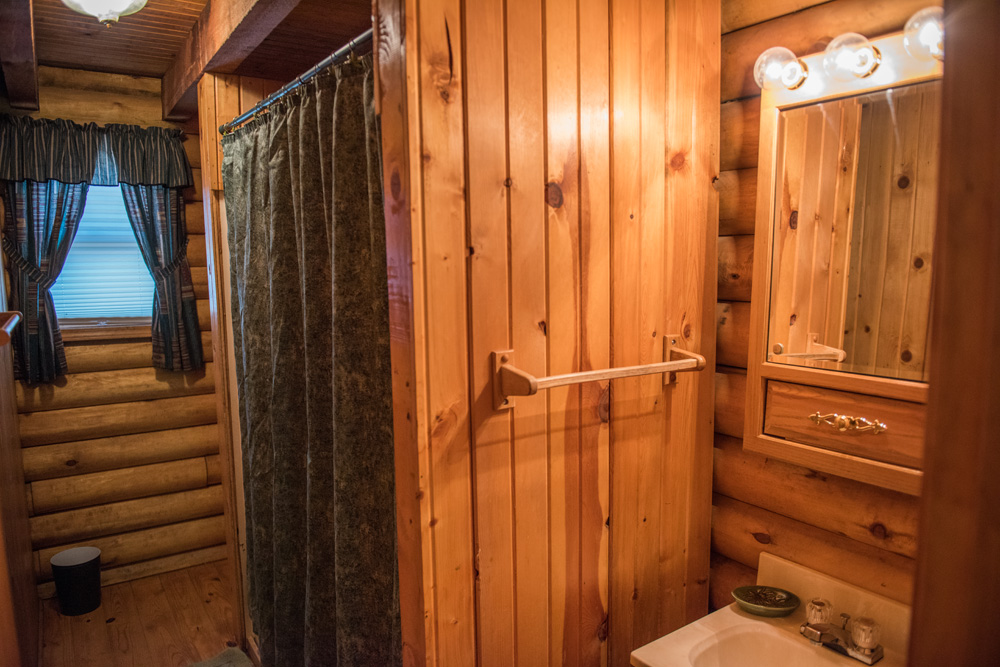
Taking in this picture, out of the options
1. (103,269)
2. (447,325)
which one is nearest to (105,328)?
(103,269)

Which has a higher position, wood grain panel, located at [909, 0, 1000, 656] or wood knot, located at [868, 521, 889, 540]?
wood grain panel, located at [909, 0, 1000, 656]

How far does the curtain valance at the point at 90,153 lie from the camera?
9.94 feet

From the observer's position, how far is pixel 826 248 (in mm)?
1406

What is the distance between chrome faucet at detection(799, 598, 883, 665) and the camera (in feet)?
4.25

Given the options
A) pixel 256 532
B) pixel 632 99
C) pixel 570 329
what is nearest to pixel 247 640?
pixel 256 532

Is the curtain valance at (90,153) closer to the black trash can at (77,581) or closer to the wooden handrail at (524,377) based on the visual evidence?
the black trash can at (77,581)

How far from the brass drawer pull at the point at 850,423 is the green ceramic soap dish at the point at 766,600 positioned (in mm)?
438

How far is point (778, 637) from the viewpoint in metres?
1.40

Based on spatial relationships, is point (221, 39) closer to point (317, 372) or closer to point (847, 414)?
point (317, 372)

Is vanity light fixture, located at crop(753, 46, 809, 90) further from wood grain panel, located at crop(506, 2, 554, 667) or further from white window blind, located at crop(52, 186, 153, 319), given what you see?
white window blind, located at crop(52, 186, 153, 319)

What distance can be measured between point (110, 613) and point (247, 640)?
3.20 ft

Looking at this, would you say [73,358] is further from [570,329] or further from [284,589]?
[570,329]

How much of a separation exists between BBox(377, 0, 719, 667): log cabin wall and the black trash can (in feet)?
8.75

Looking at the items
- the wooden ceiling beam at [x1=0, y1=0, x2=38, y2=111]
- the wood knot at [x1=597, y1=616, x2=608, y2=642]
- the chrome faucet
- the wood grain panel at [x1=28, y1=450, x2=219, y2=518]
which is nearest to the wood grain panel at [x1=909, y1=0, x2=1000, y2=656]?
the chrome faucet
